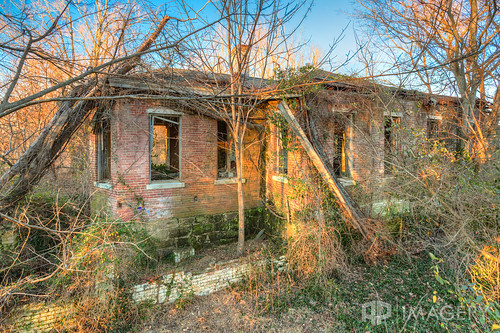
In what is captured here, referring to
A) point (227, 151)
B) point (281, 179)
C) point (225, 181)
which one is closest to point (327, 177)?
point (281, 179)

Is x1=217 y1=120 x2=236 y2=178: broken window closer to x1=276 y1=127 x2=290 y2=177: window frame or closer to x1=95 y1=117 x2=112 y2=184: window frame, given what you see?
x1=276 y1=127 x2=290 y2=177: window frame

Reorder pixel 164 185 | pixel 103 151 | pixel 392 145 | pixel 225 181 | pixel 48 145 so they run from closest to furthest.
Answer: pixel 48 145, pixel 164 185, pixel 392 145, pixel 225 181, pixel 103 151

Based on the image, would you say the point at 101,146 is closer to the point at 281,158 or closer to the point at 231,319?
the point at 281,158

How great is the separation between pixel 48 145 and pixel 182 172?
322cm

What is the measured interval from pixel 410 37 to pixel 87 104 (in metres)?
9.18

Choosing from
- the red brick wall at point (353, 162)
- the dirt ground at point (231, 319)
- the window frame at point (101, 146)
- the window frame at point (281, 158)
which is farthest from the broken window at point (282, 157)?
the window frame at point (101, 146)

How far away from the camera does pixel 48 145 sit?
19.6ft

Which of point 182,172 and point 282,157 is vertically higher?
point 282,157

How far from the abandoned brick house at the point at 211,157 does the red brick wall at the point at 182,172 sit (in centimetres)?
3

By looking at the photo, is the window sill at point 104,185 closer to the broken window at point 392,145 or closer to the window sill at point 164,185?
the window sill at point 164,185

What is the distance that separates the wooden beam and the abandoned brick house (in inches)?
16.0

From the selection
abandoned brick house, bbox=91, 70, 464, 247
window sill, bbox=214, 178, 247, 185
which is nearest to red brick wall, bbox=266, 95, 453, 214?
abandoned brick house, bbox=91, 70, 464, 247

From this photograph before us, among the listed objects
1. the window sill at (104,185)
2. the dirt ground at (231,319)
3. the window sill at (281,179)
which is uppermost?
the window sill at (281,179)

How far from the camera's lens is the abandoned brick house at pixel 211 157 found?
6.89 metres
